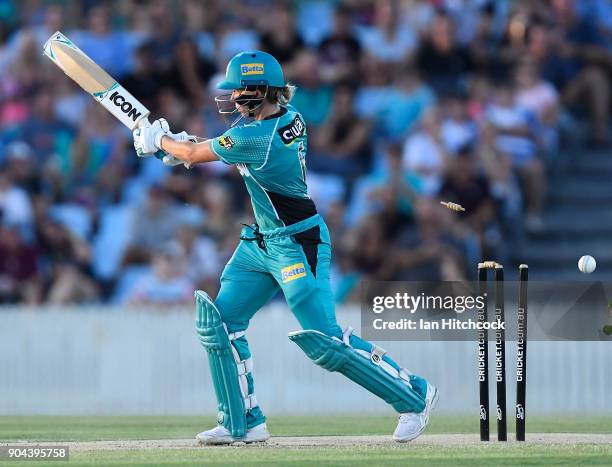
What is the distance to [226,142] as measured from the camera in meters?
8.15

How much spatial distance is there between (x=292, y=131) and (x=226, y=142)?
0.40 metres

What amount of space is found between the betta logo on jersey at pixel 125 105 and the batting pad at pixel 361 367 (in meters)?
1.70

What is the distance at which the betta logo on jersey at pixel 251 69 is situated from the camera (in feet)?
27.2

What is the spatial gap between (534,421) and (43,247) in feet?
20.6

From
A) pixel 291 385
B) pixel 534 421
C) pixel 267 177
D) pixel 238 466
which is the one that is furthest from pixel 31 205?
pixel 238 466

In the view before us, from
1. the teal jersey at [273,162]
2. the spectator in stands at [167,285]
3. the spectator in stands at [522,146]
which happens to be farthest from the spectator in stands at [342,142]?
the teal jersey at [273,162]

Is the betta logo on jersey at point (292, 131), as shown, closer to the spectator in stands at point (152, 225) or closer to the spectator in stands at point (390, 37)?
the spectator in stands at point (152, 225)

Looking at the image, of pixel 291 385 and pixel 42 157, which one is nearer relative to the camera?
pixel 291 385

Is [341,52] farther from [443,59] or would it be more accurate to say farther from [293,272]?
[293,272]

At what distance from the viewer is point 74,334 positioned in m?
13.9

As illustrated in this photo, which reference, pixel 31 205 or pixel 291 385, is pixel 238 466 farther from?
pixel 31 205

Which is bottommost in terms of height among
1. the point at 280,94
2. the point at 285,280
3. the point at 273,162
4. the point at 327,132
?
the point at 285,280

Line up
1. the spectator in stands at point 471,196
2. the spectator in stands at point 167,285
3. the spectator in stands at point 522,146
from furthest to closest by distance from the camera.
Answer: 1. the spectator in stands at point 522,146
2. the spectator in stands at point 471,196
3. the spectator in stands at point 167,285

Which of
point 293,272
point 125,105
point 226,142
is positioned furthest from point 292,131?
point 125,105
